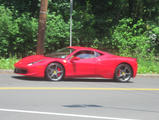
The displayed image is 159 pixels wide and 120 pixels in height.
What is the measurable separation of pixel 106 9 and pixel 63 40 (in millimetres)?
5117

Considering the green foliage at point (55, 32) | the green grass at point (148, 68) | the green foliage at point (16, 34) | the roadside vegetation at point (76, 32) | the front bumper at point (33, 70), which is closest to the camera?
the front bumper at point (33, 70)

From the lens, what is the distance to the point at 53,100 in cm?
908

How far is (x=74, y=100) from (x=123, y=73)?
490 cm

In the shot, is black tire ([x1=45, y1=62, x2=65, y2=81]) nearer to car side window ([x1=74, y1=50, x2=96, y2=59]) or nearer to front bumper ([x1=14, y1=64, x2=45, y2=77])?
front bumper ([x1=14, y1=64, x2=45, y2=77])

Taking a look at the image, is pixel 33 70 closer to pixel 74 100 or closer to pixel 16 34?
pixel 74 100

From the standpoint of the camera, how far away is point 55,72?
12.9 meters

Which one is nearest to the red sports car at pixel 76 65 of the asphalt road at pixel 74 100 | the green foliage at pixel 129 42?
the asphalt road at pixel 74 100

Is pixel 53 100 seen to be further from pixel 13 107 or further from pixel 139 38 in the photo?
pixel 139 38

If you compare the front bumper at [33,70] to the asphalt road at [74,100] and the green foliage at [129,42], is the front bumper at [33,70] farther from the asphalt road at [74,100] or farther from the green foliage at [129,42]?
the green foliage at [129,42]

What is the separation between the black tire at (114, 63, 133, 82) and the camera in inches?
541

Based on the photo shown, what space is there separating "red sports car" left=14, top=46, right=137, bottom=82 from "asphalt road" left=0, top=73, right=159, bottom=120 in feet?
1.29

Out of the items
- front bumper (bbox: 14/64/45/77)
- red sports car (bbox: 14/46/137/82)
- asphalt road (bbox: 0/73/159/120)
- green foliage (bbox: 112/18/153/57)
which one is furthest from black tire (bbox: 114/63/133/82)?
green foliage (bbox: 112/18/153/57)

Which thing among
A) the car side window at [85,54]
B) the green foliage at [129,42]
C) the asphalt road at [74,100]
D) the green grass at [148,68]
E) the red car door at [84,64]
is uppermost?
the green foliage at [129,42]

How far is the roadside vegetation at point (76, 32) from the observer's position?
20.5 meters
